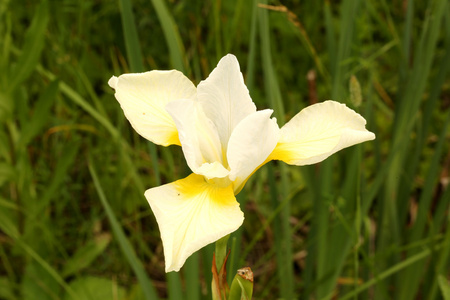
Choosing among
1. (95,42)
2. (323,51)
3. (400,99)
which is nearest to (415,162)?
(400,99)

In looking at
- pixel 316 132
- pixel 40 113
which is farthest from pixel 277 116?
pixel 40 113

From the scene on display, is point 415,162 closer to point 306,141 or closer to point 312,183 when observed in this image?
point 312,183

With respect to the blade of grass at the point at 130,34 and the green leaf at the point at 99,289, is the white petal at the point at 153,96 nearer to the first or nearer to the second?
the blade of grass at the point at 130,34

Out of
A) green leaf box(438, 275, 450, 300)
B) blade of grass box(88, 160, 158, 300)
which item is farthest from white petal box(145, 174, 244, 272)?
green leaf box(438, 275, 450, 300)

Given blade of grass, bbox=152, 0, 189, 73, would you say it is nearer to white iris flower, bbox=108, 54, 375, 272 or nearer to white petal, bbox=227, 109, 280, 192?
white iris flower, bbox=108, 54, 375, 272

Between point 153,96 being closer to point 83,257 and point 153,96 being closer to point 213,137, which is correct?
point 213,137

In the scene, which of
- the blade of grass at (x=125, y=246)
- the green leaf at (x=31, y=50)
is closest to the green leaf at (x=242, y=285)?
the blade of grass at (x=125, y=246)
